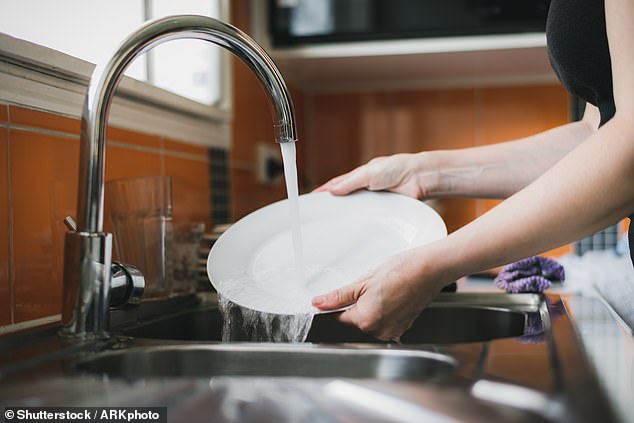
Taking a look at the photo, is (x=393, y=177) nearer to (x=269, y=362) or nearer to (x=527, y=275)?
(x=527, y=275)

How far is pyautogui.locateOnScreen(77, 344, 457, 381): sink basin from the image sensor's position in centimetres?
61

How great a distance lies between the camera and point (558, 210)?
692 mm

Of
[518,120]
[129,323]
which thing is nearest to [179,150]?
[129,323]

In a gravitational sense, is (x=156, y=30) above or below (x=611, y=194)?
above

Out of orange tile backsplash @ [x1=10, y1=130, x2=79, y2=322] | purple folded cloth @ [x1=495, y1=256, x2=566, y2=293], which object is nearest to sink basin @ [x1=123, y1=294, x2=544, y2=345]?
purple folded cloth @ [x1=495, y1=256, x2=566, y2=293]

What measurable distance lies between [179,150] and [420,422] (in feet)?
2.99

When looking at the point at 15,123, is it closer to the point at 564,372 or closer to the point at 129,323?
the point at 129,323

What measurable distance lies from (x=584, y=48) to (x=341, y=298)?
42 centimetres

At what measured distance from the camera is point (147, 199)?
3.17 feet

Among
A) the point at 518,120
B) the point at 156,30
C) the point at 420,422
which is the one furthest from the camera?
the point at 518,120

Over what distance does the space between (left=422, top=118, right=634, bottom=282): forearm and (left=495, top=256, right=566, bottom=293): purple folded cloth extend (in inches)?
11.5

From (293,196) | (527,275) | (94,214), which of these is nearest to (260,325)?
(293,196)

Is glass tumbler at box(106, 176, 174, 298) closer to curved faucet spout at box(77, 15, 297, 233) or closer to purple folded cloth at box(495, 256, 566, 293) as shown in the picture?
curved faucet spout at box(77, 15, 297, 233)

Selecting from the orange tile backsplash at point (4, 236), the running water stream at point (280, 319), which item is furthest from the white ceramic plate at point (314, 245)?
the orange tile backsplash at point (4, 236)
